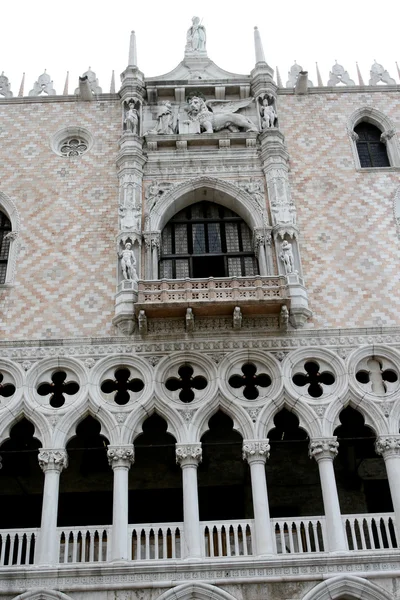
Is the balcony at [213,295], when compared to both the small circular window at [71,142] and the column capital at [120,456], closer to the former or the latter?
the column capital at [120,456]

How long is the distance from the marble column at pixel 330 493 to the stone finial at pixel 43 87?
1222cm

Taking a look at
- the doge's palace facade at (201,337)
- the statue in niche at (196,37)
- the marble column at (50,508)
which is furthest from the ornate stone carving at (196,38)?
the marble column at (50,508)

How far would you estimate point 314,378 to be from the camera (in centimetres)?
1620

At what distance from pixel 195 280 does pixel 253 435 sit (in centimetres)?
360

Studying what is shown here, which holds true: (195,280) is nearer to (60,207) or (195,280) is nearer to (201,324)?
(201,324)

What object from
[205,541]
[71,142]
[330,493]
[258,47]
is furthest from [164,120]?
[205,541]

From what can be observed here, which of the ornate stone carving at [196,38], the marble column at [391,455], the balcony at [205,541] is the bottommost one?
the balcony at [205,541]

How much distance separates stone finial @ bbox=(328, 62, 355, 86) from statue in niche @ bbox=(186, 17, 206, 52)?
3.76m

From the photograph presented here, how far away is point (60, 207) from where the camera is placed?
733 inches

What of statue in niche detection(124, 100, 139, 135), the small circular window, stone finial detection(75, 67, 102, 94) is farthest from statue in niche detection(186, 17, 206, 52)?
the small circular window

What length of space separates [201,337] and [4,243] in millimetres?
→ 5760

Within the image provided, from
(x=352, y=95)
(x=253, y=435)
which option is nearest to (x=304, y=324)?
→ (x=253, y=435)

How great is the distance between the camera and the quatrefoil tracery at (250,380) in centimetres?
1609

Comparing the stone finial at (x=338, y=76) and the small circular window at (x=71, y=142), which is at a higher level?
the stone finial at (x=338, y=76)
